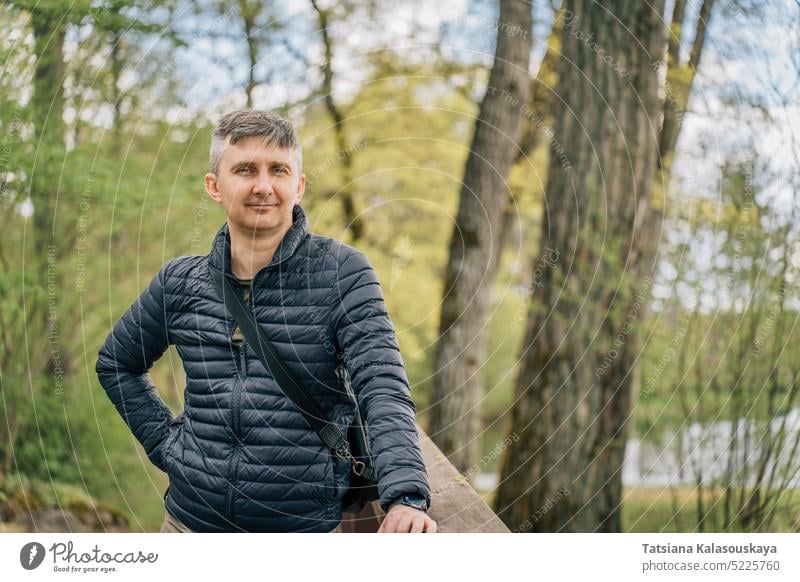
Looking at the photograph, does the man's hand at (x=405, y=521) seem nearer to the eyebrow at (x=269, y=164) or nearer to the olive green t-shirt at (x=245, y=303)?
the olive green t-shirt at (x=245, y=303)

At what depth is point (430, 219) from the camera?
11312mm

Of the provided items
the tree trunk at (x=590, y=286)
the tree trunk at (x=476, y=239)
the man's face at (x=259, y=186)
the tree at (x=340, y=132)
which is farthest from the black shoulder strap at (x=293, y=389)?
the tree trunk at (x=476, y=239)

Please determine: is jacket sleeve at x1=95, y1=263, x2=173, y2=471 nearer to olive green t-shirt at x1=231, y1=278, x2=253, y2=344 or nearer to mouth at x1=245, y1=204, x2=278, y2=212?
olive green t-shirt at x1=231, y1=278, x2=253, y2=344

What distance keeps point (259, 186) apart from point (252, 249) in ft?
0.57

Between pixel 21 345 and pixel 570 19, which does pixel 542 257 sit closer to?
pixel 570 19

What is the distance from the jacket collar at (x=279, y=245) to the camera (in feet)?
7.16

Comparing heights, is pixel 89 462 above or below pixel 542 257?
below

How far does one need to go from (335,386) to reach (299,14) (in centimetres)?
590

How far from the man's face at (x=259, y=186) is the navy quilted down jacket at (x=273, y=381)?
6 centimetres

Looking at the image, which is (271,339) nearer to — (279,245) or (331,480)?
(279,245)

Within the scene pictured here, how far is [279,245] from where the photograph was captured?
2213 mm

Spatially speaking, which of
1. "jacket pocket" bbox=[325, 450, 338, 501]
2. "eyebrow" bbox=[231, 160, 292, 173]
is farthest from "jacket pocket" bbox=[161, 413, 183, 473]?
"eyebrow" bbox=[231, 160, 292, 173]

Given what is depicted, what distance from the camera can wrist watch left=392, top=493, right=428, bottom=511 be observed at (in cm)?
189

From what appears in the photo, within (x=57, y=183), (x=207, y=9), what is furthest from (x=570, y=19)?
(x=57, y=183)
